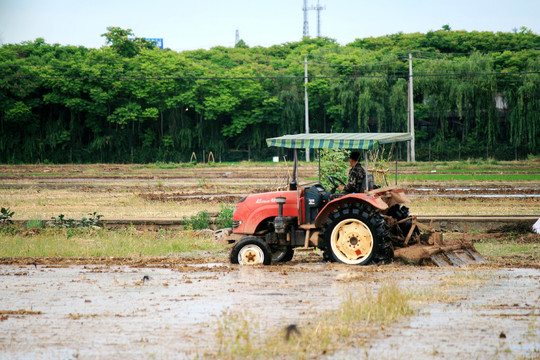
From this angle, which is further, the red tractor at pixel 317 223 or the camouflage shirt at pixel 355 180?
the camouflage shirt at pixel 355 180

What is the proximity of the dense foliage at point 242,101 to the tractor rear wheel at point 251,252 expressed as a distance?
47.0 meters

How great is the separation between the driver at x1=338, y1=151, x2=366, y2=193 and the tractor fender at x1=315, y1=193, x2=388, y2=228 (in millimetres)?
241

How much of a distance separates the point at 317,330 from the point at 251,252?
5056 mm

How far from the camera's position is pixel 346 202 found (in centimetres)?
1169

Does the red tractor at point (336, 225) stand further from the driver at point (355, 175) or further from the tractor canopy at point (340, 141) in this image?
the driver at point (355, 175)

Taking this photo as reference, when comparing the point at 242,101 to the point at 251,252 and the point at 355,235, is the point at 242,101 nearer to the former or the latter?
the point at 251,252

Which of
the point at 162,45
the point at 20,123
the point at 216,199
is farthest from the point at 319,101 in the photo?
the point at 216,199

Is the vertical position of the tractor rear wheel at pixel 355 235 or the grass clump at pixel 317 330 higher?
the tractor rear wheel at pixel 355 235

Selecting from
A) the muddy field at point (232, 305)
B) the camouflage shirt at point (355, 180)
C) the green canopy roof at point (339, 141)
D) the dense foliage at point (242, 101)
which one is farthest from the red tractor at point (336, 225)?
the dense foliage at point (242, 101)

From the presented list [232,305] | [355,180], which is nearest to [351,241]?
[355,180]

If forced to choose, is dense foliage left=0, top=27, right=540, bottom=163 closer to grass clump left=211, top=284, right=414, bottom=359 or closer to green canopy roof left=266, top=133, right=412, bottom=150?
green canopy roof left=266, top=133, right=412, bottom=150

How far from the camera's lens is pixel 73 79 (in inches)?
2409

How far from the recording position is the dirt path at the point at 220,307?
22.2 ft

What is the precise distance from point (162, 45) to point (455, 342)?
8886 centimetres
